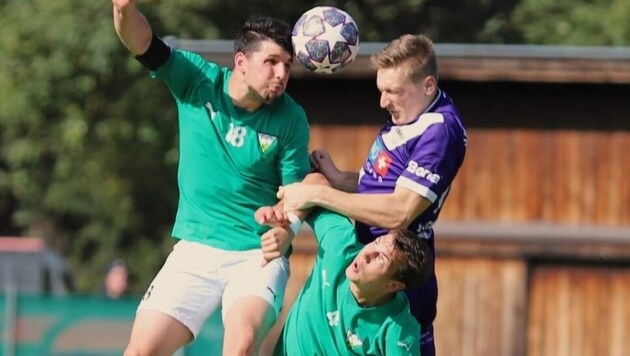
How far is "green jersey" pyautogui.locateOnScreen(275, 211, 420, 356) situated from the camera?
7.11 m

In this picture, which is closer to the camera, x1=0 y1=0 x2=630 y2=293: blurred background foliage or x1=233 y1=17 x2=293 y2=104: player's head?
x1=233 y1=17 x2=293 y2=104: player's head

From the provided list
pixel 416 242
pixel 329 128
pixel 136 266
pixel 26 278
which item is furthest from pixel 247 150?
pixel 136 266

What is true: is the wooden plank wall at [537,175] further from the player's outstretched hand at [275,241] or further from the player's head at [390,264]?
the player's head at [390,264]

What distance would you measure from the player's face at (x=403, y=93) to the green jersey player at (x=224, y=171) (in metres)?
0.69

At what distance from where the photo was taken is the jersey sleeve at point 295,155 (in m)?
7.81

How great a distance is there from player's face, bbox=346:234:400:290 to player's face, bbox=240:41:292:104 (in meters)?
1.13

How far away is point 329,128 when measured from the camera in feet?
51.9

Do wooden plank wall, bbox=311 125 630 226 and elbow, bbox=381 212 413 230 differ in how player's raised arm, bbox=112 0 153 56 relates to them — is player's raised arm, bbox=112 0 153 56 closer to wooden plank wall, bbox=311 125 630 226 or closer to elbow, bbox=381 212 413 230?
elbow, bbox=381 212 413 230

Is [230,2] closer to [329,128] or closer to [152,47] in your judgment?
[329,128]

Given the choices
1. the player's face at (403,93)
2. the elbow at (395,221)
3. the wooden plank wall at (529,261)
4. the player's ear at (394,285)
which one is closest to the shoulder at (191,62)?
the player's face at (403,93)

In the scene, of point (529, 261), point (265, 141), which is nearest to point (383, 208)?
point (265, 141)

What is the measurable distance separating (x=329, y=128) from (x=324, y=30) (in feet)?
26.4

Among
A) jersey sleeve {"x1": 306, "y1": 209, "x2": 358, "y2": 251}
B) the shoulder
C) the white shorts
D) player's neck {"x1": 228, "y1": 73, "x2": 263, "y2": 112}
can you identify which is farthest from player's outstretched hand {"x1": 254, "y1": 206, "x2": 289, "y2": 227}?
the shoulder

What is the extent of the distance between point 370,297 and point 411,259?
263 mm
